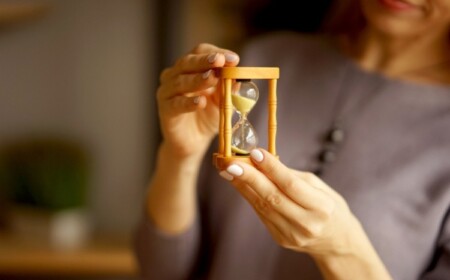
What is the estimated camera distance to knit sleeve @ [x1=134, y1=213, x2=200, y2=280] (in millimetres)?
951

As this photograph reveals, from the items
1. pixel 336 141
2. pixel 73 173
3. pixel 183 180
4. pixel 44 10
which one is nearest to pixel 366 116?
pixel 336 141

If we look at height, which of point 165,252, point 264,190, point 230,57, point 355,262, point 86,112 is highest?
point 230,57

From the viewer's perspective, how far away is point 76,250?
1.61m

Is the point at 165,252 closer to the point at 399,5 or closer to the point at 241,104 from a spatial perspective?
the point at 241,104

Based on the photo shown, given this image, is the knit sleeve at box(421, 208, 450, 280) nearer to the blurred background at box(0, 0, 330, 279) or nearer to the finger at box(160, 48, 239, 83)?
the finger at box(160, 48, 239, 83)

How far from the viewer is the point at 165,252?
0.96m

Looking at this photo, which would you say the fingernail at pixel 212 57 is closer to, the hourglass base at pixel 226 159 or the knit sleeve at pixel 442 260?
the hourglass base at pixel 226 159

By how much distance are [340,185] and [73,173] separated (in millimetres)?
894

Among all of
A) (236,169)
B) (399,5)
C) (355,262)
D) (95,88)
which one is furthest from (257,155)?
(95,88)

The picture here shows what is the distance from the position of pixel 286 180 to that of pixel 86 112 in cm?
118

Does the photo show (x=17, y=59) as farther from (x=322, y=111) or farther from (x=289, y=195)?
(x=289, y=195)

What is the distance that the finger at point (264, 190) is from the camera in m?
0.66

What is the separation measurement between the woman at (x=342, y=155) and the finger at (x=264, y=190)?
0.09 metres

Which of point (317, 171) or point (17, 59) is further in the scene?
point (17, 59)
